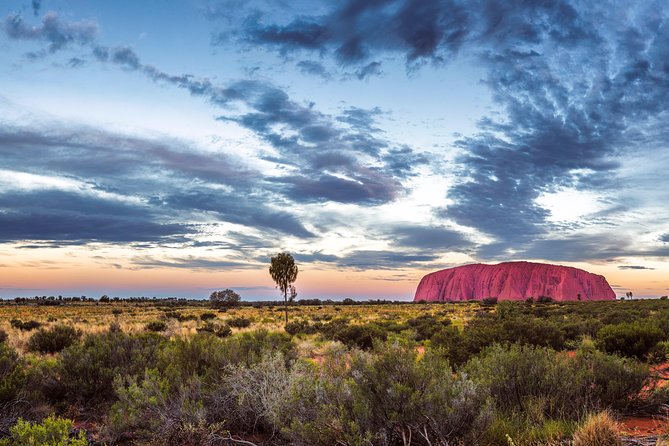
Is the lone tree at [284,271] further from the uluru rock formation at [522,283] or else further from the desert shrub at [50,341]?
the uluru rock formation at [522,283]

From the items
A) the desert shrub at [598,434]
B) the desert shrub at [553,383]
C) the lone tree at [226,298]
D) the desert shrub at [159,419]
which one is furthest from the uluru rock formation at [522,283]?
the desert shrub at [159,419]

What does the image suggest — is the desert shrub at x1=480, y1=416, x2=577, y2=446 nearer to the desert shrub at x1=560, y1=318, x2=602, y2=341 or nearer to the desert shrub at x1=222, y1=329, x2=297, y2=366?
the desert shrub at x1=222, y1=329, x2=297, y2=366

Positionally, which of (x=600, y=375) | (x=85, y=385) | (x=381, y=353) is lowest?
(x=85, y=385)

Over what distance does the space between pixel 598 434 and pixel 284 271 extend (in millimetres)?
33331

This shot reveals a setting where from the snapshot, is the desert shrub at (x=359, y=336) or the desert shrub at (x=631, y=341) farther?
the desert shrub at (x=359, y=336)

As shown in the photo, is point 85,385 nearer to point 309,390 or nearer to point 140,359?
point 140,359

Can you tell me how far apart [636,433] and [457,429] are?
10.2ft

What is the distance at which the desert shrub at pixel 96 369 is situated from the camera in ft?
29.0

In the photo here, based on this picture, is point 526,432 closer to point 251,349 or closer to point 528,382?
point 528,382

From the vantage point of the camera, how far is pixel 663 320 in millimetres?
18031

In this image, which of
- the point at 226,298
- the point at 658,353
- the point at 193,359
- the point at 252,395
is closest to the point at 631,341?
the point at 658,353

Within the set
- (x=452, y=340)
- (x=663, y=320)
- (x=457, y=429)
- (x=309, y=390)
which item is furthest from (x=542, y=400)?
(x=663, y=320)

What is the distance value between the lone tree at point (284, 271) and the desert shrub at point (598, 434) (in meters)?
33.1

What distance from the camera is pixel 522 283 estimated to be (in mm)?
175375
